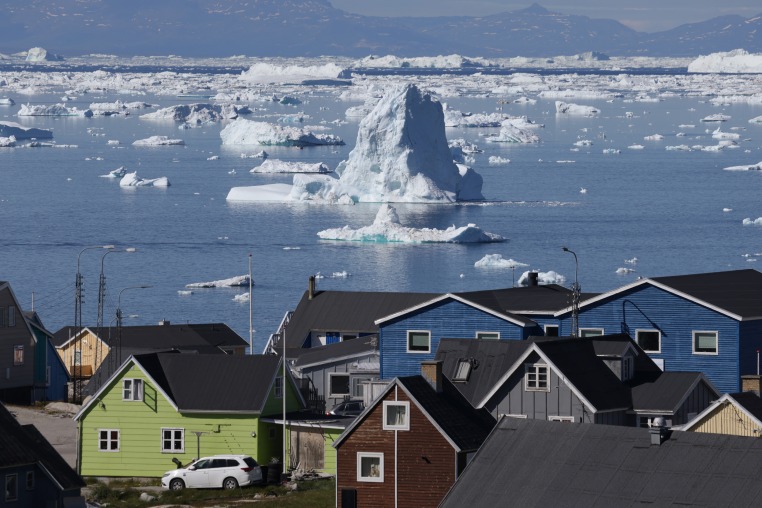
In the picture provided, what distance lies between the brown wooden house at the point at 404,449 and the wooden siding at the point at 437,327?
33.4 ft

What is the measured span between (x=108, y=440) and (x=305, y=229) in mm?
68148

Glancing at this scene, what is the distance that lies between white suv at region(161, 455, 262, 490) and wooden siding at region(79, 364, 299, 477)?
2.22 meters

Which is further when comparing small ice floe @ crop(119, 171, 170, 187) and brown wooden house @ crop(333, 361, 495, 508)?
small ice floe @ crop(119, 171, 170, 187)

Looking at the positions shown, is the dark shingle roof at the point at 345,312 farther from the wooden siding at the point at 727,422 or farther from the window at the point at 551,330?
the wooden siding at the point at 727,422

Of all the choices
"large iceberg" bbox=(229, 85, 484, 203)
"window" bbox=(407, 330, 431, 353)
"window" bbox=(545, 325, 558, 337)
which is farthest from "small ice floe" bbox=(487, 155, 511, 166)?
"window" bbox=(407, 330, 431, 353)

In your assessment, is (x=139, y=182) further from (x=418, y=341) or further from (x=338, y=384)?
(x=418, y=341)

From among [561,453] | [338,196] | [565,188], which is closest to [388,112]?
[338,196]

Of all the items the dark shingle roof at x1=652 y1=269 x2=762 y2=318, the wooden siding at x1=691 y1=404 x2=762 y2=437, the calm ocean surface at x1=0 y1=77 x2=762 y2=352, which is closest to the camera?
the wooden siding at x1=691 y1=404 x2=762 y2=437

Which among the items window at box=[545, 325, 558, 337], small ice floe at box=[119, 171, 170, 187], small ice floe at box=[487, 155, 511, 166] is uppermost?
small ice floe at box=[487, 155, 511, 166]

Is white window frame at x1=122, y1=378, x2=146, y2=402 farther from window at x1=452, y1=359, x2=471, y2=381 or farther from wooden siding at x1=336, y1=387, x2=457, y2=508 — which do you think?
wooden siding at x1=336, y1=387, x2=457, y2=508

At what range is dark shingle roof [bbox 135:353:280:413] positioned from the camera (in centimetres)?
2864

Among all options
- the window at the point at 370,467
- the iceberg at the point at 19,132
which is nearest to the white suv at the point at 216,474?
the window at the point at 370,467

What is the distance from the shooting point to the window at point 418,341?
33031mm

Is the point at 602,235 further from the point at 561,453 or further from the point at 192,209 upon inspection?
the point at 561,453
